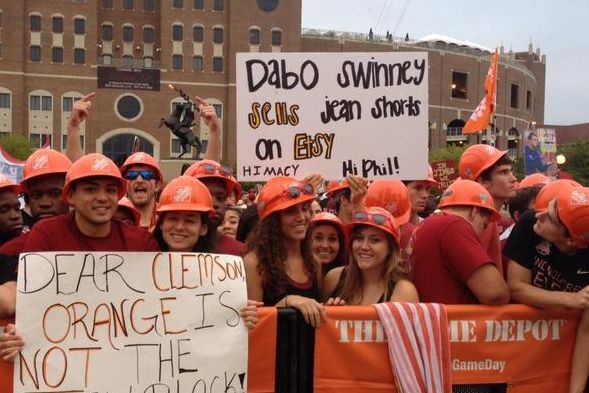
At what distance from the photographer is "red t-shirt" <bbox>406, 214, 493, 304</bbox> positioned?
3385mm

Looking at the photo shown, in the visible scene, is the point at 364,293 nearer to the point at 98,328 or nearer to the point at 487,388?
the point at 487,388

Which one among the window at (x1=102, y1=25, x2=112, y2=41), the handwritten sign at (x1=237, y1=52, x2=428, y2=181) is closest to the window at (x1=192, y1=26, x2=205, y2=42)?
the window at (x1=102, y1=25, x2=112, y2=41)

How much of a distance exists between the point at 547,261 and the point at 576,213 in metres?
0.40

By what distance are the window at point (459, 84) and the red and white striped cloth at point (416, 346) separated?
6895cm

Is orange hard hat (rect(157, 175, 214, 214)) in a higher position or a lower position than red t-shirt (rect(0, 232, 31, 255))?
higher

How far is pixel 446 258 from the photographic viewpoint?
11.4 ft

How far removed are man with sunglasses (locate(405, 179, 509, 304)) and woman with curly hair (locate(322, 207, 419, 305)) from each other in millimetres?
117

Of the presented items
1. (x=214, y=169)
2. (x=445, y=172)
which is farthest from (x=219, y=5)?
(x=214, y=169)

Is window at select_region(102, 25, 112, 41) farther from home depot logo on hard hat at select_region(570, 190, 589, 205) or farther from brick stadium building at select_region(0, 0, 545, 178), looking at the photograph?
home depot logo on hard hat at select_region(570, 190, 589, 205)

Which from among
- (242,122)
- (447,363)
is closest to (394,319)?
(447,363)

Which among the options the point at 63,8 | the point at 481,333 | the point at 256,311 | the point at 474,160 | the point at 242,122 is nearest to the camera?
the point at 256,311

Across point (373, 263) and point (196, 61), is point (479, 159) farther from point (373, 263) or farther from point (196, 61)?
point (196, 61)

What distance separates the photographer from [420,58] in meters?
4.65

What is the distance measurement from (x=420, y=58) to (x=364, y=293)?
6.04 ft
